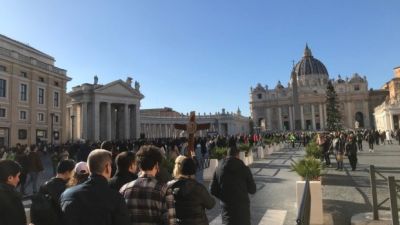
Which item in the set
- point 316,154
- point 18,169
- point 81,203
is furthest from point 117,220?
point 316,154

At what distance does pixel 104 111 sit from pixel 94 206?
2719 inches

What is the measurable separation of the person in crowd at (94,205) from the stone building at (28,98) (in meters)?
43.0

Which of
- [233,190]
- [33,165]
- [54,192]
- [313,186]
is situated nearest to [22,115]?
[33,165]

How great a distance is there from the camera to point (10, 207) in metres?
3.97

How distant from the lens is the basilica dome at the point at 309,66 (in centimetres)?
14638

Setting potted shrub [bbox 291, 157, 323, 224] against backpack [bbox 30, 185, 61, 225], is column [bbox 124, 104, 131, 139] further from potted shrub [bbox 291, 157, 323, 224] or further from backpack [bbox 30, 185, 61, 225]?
backpack [bbox 30, 185, 61, 225]

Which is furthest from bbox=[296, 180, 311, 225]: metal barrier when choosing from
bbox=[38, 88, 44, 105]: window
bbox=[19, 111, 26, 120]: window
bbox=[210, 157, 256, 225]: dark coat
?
bbox=[38, 88, 44, 105]: window

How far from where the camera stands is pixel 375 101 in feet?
434

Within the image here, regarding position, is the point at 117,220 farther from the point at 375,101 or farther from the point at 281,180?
the point at 375,101

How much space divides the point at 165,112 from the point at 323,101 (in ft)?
180

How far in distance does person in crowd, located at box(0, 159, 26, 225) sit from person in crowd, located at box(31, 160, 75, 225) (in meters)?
0.18

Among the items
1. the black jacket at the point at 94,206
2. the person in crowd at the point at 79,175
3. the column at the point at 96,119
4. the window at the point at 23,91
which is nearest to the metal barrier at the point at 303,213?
the black jacket at the point at 94,206

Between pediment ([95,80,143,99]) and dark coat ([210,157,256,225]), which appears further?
pediment ([95,80,143,99])

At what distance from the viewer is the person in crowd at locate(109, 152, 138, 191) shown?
477cm
